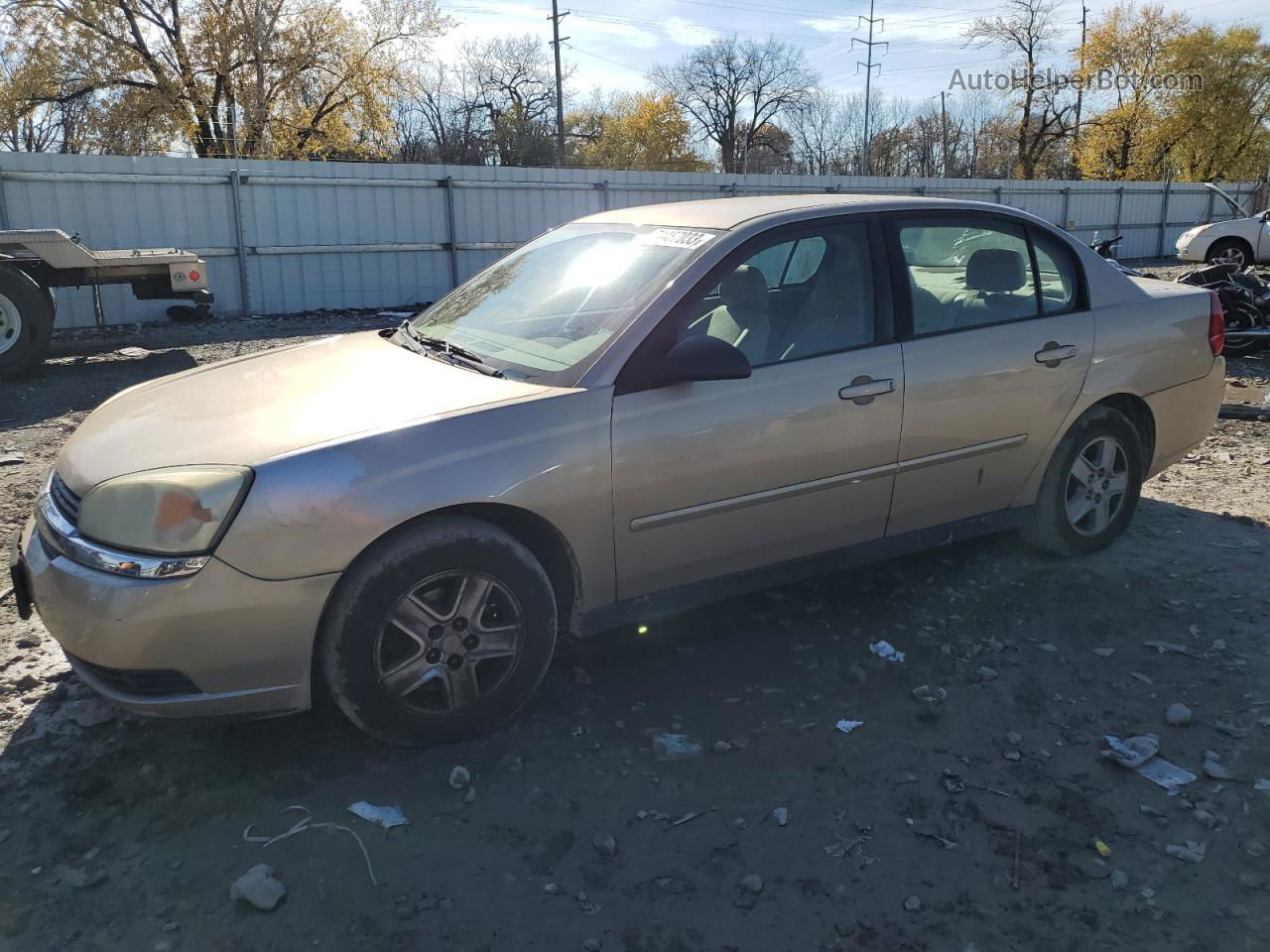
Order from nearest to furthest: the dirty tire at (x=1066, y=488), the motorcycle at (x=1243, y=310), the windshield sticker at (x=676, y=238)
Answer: the windshield sticker at (x=676, y=238), the dirty tire at (x=1066, y=488), the motorcycle at (x=1243, y=310)

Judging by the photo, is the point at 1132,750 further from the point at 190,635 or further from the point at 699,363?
the point at 190,635

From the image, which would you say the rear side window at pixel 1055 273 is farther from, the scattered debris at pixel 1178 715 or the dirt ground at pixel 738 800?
the scattered debris at pixel 1178 715

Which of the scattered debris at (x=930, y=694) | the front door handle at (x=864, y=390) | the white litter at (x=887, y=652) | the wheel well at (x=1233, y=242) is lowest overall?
the scattered debris at (x=930, y=694)

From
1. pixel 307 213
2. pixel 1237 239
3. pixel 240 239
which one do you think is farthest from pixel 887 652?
pixel 1237 239

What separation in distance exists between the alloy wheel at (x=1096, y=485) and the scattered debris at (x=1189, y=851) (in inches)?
81.3

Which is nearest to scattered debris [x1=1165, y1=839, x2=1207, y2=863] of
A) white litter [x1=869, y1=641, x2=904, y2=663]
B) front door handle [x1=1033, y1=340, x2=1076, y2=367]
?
white litter [x1=869, y1=641, x2=904, y2=663]

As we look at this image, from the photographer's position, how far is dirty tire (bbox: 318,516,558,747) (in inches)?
110

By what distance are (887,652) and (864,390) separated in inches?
40.6

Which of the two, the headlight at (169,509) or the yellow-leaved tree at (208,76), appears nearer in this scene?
the headlight at (169,509)

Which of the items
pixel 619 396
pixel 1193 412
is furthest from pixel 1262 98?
pixel 619 396

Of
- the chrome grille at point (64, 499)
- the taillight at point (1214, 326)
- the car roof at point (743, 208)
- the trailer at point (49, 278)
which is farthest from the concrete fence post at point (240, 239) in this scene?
the taillight at point (1214, 326)

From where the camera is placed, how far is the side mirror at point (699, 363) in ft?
10.3

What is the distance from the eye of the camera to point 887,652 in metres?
3.77

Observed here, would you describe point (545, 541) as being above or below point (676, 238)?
below
